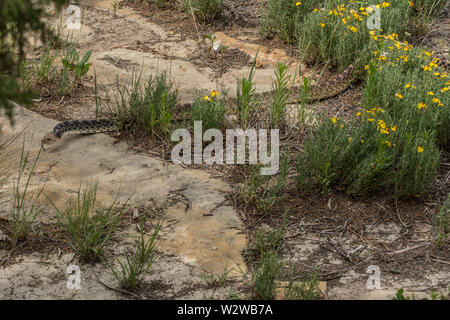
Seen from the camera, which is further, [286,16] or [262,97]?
[286,16]

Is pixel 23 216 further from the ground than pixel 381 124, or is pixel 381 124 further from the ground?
pixel 381 124

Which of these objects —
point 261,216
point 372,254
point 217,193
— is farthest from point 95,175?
point 372,254

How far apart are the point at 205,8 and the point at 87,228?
5405 millimetres

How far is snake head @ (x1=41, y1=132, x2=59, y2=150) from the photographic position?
573 cm

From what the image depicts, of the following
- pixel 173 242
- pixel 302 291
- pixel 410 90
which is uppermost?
→ pixel 410 90

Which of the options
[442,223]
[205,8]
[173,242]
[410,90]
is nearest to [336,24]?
[410,90]

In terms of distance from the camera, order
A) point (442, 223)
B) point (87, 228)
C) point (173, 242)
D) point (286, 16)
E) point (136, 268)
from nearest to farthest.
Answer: point (136, 268) → point (87, 228) → point (173, 242) → point (442, 223) → point (286, 16)

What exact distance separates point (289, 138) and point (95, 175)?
209 cm

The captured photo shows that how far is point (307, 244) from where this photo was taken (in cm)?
453

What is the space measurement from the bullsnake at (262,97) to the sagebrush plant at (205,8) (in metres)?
2.46

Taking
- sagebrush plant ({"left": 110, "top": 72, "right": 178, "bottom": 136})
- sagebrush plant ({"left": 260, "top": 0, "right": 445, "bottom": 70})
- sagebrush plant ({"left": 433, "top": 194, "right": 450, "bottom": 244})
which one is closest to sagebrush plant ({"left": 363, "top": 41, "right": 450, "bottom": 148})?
sagebrush plant ({"left": 260, "top": 0, "right": 445, "bottom": 70})

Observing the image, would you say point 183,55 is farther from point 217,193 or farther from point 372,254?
point 372,254

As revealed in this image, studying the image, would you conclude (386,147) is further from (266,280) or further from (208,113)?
(266,280)

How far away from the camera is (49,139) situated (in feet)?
19.0
